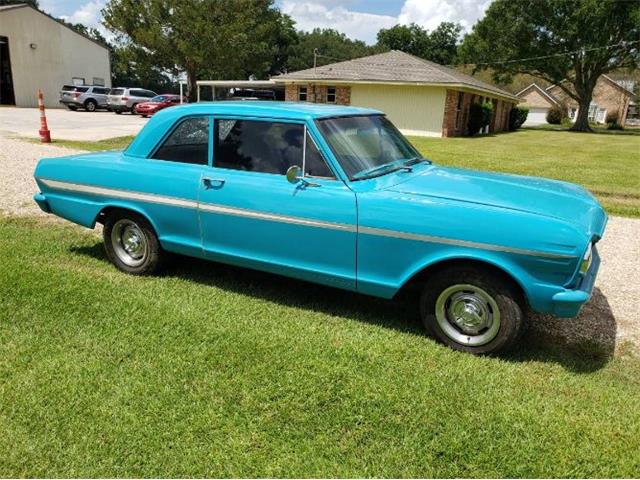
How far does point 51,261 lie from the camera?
5496 mm

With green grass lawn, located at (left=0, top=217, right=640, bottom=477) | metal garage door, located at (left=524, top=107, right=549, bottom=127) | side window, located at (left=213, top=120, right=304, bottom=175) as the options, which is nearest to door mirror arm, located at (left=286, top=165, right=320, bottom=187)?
side window, located at (left=213, top=120, right=304, bottom=175)

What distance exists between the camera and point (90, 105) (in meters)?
34.5

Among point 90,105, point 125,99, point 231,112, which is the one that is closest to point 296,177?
point 231,112

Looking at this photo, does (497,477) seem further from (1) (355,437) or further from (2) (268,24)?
(2) (268,24)

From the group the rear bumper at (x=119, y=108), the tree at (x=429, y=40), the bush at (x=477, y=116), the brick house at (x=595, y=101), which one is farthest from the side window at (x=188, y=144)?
the tree at (x=429, y=40)

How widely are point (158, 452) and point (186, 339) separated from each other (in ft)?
3.96

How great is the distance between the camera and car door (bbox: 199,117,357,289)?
3963mm

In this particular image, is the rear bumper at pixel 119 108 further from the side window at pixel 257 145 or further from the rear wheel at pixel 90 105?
the side window at pixel 257 145

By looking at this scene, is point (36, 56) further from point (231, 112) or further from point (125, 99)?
point (231, 112)

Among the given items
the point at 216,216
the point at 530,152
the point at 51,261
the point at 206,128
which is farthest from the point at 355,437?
the point at 530,152

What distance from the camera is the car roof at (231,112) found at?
13.9ft

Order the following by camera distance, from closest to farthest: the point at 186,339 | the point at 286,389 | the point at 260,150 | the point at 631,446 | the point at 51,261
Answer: the point at 631,446, the point at 286,389, the point at 186,339, the point at 260,150, the point at 51,261

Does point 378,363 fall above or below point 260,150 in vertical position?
below

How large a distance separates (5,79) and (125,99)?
1143cm
